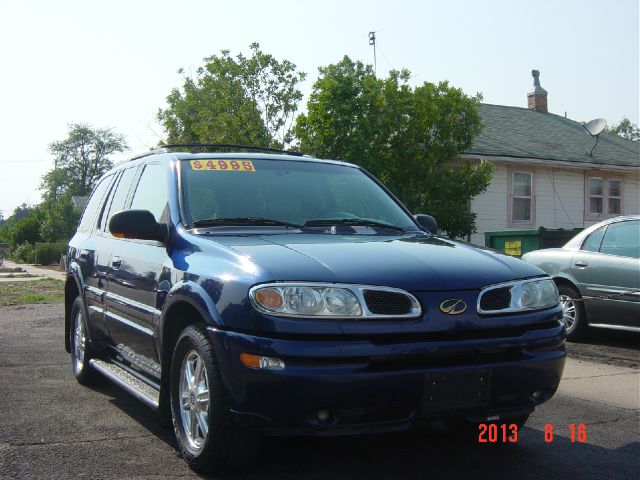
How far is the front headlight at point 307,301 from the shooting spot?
3625 millimetres

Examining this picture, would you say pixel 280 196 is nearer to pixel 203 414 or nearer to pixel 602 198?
pixel 203 414

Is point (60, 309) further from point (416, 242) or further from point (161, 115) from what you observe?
point (161, 115)

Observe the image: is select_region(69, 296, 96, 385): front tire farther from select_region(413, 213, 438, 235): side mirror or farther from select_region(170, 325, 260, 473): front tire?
select_region(413, 213, 438, 235): side mirror

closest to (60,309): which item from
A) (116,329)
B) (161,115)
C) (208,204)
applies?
(116,329)

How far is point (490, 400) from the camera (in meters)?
3.82

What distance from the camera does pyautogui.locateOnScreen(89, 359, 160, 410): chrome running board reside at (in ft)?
15.5

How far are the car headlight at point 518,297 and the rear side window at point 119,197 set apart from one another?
3.22m

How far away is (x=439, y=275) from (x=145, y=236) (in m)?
1.82

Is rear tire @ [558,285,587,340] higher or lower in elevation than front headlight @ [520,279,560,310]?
lower

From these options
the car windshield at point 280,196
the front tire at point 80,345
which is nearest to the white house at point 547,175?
the front tire at point 80,345

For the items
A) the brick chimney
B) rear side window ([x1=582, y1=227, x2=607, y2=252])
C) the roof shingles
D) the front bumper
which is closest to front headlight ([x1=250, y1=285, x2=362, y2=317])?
the front bumper

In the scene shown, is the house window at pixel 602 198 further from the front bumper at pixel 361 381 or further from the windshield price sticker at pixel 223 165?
the front bumper at pixel 361 381

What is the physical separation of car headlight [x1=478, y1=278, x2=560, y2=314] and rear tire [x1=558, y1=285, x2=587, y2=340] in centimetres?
549

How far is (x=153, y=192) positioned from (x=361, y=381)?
8.23 ft
